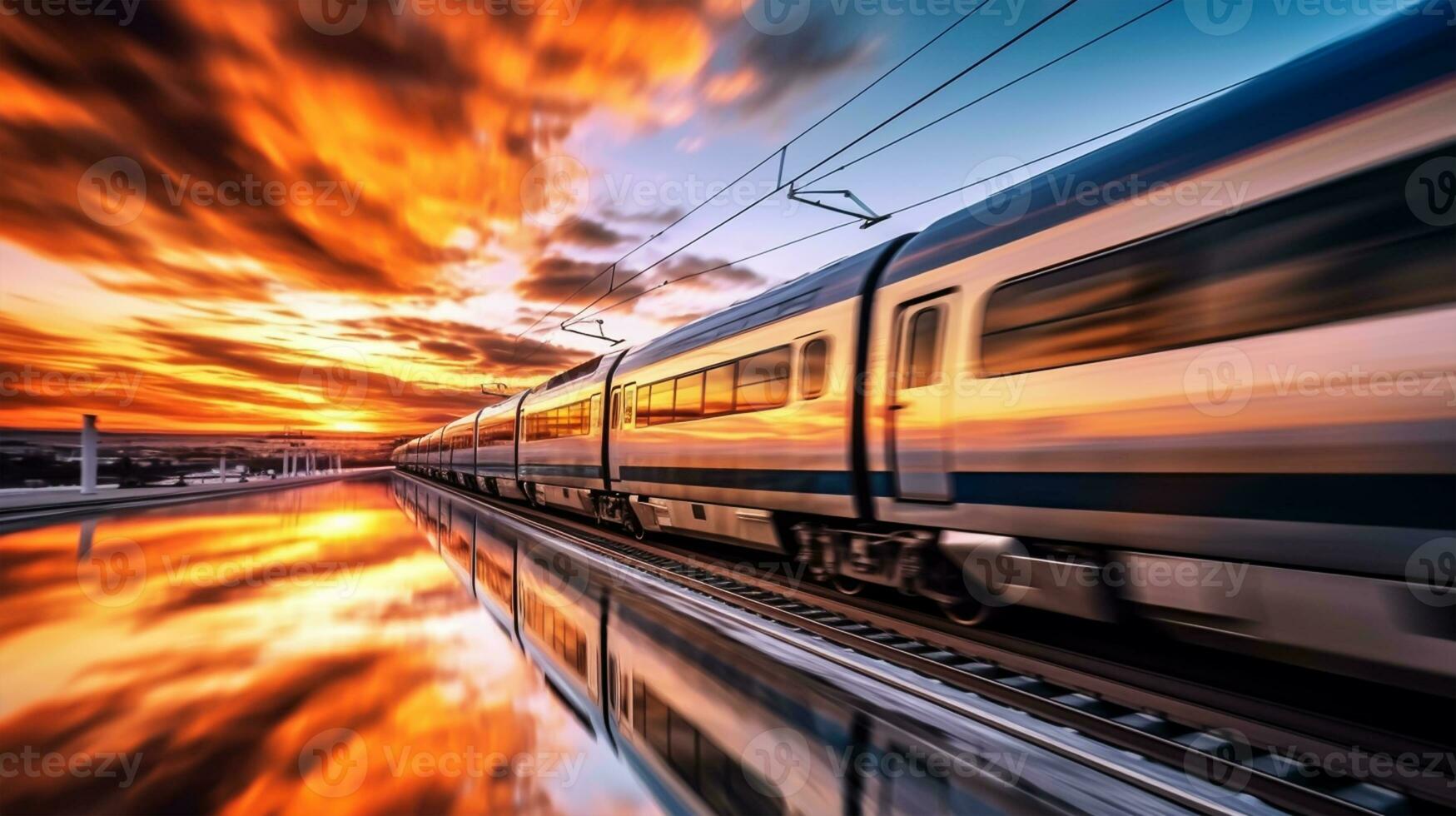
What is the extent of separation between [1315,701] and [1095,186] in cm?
359

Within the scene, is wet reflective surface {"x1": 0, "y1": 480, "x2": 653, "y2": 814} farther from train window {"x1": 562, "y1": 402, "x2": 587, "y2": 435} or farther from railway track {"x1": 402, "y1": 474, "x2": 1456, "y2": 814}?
train window {"x1": 562, "y1": 402, "x2": 587, "y2": 435}

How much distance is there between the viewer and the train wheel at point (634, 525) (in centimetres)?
1309

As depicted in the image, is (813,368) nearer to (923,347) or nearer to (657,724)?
(923,347)

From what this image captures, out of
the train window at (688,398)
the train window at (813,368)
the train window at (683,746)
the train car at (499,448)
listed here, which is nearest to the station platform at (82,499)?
the train car at (499,448)

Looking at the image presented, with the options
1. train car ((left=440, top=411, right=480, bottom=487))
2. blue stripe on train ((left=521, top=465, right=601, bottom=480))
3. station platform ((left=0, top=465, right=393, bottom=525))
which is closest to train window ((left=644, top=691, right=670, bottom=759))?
blue stripe on train ((left=521, top=465, right=601, bottom=480))

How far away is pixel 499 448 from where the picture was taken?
24.3 metres

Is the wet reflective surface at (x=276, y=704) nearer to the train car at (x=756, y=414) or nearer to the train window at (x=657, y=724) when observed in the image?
the train window at (x=657, y=724)

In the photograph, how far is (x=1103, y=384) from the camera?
4480 mm

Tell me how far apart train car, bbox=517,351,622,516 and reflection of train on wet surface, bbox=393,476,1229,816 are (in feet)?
25.0

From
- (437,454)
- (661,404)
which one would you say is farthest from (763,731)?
(437,454)

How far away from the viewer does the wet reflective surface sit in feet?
10.1

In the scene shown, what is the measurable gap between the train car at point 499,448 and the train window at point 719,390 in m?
13.6

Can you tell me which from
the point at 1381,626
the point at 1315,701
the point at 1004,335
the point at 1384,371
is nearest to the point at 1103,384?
the point at 1004,335

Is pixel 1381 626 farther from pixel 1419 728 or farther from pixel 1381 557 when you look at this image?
pixel 1419 728
